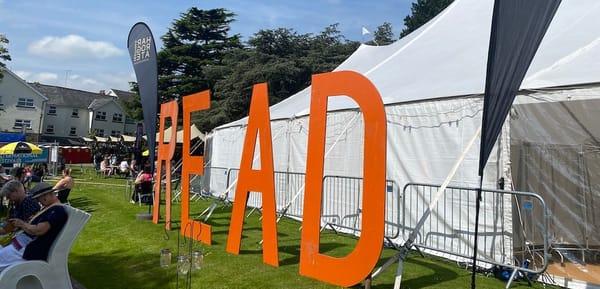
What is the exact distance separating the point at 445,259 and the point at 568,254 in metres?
1.79

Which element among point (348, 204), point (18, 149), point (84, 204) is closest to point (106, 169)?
point (18, 149)

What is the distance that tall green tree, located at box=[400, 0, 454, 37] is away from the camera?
49875mm

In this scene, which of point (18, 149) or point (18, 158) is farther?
point (18, 149)

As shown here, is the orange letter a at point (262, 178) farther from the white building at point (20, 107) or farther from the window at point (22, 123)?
the window at point (22, 123)

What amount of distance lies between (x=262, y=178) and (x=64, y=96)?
5609 centimetres

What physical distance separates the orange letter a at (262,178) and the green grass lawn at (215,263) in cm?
37

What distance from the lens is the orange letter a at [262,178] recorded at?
560 centimetres

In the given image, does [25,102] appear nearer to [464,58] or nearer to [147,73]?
[147,73]

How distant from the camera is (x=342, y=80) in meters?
4.85

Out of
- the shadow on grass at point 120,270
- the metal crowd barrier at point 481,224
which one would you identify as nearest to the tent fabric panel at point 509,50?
the metal crowd barrier at point 481,224

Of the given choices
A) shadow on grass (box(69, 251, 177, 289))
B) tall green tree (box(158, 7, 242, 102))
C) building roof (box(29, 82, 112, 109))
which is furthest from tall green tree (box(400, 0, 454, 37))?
shadow on grass (box(69, 251, 177, 289))

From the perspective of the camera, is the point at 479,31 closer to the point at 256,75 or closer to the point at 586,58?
the point at 586,58

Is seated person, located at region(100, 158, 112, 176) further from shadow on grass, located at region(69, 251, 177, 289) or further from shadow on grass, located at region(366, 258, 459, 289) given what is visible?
shadow on grass, located at region(366, 258, 459, 289)

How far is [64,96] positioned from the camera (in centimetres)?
5328
